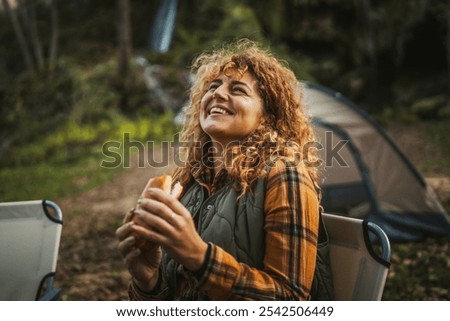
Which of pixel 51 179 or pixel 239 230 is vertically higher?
pixel 239 230

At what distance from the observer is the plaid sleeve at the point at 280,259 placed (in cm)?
86

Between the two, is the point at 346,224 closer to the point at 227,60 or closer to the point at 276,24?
→ the point at 227,60

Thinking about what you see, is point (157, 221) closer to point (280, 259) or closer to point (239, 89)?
point (280, 259)

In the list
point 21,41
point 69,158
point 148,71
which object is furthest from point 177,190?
point 148,71

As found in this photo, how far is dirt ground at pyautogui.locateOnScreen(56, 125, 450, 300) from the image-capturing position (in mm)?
2732

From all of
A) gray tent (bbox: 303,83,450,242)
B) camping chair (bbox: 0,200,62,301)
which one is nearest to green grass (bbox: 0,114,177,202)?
gray tent (bbox: 303,83,450,242)

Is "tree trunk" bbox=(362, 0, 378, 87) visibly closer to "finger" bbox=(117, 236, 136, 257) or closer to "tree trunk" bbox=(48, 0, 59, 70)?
"tree trunk" bbox=(48, 0, 59, 70)

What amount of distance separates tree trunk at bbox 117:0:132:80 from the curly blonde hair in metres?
8.52

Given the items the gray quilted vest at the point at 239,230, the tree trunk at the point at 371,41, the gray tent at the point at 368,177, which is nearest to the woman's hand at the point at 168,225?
the gray quilted vest at the point at 239,230

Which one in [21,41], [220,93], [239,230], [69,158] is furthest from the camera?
[21,41]

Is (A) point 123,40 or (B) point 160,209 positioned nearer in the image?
(B) point 160,209

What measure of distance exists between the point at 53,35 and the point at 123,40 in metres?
1.51

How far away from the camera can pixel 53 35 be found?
9.25m

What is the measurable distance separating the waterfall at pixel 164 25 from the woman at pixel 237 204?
10.1 m
